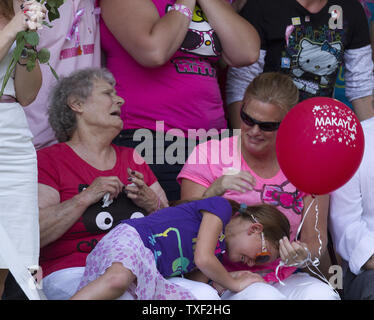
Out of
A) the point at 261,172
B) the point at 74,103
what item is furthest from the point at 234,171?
the point at 74,103

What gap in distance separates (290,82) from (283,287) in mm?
804

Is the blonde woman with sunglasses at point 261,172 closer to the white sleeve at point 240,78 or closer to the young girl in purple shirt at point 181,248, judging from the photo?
the young girl in purple shirt at point 181,248

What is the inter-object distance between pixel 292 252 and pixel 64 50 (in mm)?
1304

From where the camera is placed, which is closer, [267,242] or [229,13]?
[267,242]

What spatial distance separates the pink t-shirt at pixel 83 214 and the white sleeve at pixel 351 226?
0.85 meters

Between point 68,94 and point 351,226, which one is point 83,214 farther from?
point 351,226

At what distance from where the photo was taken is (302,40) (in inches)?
122

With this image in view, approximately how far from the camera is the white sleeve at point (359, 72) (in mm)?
3305

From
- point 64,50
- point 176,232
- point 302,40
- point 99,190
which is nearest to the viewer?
point 176,232

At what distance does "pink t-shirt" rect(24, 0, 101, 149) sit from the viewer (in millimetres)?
2863

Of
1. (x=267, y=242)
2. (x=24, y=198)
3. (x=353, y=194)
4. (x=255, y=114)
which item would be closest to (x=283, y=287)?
(x=267, y=242)

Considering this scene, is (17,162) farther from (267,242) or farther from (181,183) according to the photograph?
(267,242)

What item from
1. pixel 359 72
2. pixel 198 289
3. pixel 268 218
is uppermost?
pixel 359 72

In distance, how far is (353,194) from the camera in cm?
271
